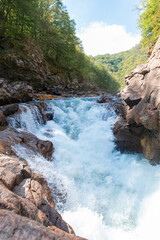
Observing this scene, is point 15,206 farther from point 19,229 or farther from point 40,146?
point 40,146

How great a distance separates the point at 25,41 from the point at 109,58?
19756 cm

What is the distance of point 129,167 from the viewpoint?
6.68 metres

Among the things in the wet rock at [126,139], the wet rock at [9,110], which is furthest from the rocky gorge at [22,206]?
the wet rock at [126,139]

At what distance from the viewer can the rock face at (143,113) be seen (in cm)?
561

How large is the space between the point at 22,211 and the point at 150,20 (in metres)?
13.4

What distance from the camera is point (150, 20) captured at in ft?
32.3

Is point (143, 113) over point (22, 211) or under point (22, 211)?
over

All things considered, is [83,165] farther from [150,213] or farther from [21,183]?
[21,183]

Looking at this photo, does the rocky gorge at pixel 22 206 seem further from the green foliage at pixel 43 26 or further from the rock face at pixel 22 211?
the green foliage at pixel 43 26

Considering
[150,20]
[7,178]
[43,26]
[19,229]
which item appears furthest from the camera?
[43,26]

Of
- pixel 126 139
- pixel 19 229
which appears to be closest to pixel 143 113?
pixel 126 139

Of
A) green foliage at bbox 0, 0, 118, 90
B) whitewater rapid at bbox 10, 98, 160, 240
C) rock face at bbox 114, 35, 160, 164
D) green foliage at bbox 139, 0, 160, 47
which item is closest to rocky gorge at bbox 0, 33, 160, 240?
rock face at bbox 114, 35, 160, 164

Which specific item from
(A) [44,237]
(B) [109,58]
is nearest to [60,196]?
(A) [44,237]

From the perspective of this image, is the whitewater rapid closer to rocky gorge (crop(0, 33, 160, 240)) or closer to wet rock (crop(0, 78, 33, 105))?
rocky gorge (crop(0, 33, 160, 240))
